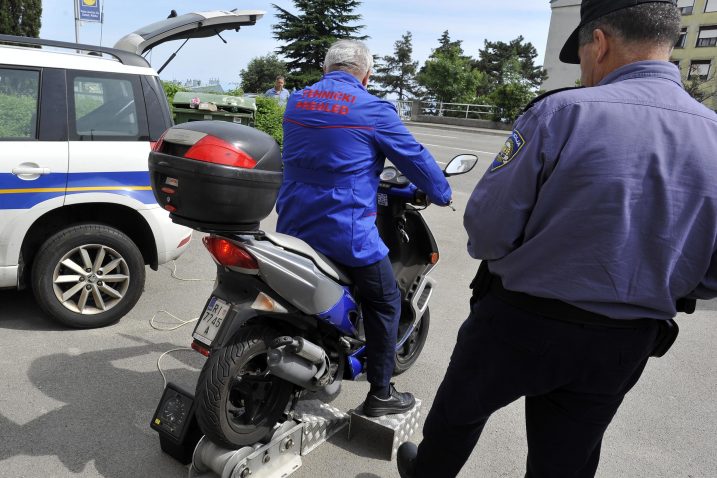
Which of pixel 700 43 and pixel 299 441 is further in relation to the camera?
pixel 700 43

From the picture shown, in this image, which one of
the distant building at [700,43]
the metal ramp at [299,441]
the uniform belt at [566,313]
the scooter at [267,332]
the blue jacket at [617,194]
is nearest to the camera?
the blue jacket at [617,194]

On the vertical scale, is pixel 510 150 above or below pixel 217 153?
above

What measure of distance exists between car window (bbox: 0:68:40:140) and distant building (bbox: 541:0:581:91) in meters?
58.4

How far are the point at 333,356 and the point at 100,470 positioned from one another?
1.21 meters

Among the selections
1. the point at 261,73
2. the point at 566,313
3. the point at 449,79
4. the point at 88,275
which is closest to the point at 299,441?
the point at 566,313

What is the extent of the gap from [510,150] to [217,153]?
1.14 m

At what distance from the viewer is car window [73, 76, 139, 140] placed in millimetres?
4078

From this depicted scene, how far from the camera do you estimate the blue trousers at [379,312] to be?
289 centimetres

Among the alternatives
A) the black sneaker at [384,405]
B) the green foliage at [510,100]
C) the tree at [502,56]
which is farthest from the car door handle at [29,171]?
the tree at [502,56]

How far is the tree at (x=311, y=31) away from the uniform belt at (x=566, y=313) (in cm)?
4189

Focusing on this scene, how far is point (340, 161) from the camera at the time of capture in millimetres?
2678

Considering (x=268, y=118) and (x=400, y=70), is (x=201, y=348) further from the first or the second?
(x=400, y=70)

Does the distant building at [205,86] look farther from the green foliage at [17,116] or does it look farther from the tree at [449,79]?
the tree at [449,79]

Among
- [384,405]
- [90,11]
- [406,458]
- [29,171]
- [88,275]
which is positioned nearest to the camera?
[406,458]
